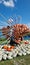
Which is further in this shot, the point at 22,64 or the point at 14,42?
the point at 14,42

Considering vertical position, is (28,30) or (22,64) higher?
(28,30)

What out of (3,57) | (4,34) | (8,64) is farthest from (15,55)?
(4,34)

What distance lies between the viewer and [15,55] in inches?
244

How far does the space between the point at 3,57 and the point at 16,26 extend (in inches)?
114

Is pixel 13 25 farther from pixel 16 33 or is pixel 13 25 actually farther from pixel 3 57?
pixel 3 57

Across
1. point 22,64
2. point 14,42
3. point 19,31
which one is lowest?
point 22,64

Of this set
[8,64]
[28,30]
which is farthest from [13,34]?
[8,64]

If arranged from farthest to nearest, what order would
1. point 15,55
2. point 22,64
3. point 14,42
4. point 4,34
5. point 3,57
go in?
point 14,42 → point 4,34 → point 15,55 → point 3,57 → point 22,64

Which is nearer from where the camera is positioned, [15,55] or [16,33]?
[15,55]

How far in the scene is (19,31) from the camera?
331 inches

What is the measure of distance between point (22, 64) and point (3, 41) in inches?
169

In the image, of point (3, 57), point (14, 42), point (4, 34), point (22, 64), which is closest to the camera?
point (22, 64)

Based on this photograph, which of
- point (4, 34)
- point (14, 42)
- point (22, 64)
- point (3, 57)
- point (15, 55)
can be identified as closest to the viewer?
point (22, 64)

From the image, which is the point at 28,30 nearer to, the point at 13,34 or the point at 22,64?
the point at 13,34
